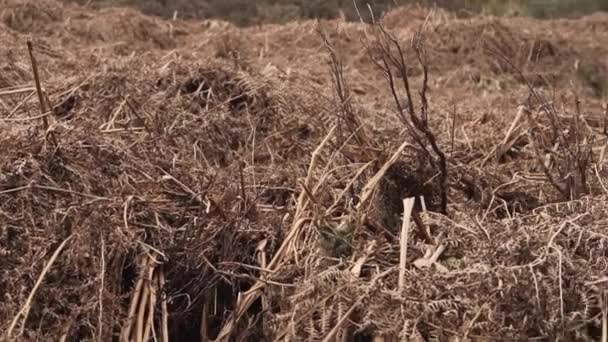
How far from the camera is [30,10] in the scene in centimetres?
761

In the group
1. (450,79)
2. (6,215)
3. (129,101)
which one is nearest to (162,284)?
(6,215)

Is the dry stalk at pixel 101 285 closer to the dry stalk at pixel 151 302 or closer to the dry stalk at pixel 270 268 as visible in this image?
the dry stalk at pixel 151 302

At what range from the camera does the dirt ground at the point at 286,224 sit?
87.0 inches

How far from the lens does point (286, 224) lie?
2.84m

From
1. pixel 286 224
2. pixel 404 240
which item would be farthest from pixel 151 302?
pixel 404 240

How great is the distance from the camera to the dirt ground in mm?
2211

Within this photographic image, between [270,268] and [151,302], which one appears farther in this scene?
[270,268]

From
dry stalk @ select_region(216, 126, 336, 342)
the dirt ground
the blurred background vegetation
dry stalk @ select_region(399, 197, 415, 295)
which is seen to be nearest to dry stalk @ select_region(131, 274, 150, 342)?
the dirt ground

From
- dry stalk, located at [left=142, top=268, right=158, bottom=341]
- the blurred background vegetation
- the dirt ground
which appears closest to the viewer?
the dirt ground

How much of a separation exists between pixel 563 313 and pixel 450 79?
566cm

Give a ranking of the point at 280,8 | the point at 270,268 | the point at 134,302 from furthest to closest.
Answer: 1. the point at 280,8
2. the point at 270,268
3. the point at 134,302

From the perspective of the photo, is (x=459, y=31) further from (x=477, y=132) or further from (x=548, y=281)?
(x=548, y=281)

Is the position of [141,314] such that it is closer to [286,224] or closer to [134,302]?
[134,302]

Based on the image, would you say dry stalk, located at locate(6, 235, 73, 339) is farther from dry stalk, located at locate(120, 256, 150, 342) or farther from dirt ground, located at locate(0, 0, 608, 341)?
dry stalk, located at locate(120, 256, 150, 342)
